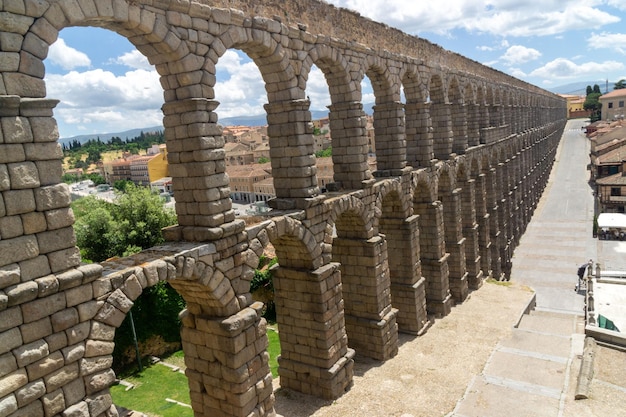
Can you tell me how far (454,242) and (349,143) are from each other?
1100 cm

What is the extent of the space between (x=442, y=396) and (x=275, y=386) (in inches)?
212

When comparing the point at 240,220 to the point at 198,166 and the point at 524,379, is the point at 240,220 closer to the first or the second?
the point at 198,166

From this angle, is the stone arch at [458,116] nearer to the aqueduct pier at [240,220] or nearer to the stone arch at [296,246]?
the aqueduct pier at [240,220]

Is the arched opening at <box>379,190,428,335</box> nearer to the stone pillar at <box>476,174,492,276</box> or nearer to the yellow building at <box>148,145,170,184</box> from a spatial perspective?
the stone pillar at <box>476,174,492,276</box>

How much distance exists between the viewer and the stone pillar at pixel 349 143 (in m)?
16.0

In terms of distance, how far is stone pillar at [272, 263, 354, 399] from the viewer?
14.0 metres

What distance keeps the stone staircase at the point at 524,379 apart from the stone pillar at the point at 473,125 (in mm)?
12786

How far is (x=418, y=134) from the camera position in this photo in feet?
69.9

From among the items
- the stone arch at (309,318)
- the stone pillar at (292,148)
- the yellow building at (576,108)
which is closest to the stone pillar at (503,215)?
the stone arch at (309,318)

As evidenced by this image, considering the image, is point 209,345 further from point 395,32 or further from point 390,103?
point 395,32

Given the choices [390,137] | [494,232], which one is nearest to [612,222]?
[494,232]

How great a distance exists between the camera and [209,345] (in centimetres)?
1112

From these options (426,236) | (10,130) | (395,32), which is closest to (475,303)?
(426,236)

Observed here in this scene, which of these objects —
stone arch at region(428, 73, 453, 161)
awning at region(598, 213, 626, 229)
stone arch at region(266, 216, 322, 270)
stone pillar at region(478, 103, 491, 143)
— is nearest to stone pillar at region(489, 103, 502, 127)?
stone pillar at region(478, 103, 491, 143)
